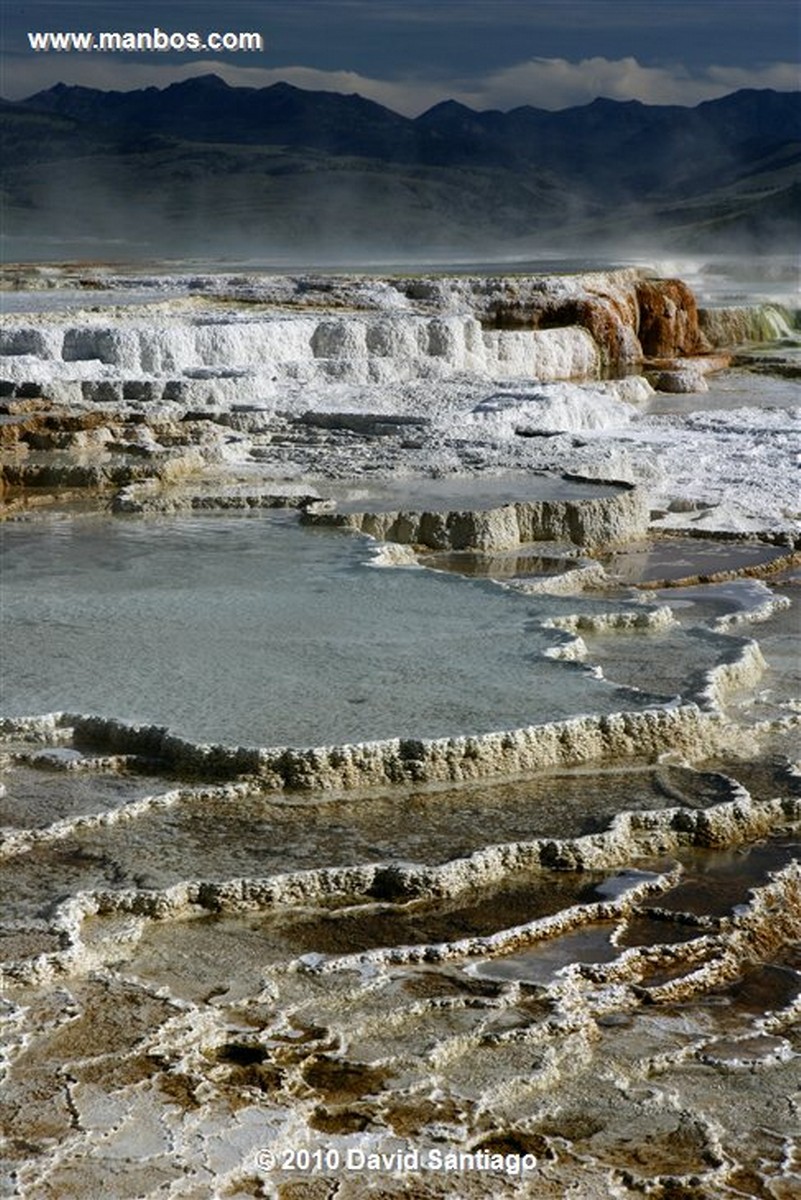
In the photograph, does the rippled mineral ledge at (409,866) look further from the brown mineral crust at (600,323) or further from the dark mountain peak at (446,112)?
the dark mountain peak at (446,112)

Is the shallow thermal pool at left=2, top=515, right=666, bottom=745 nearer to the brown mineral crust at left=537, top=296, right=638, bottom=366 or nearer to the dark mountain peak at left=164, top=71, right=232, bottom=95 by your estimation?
the brown mineral crust at left=537, top=296, right=638, bottom=366

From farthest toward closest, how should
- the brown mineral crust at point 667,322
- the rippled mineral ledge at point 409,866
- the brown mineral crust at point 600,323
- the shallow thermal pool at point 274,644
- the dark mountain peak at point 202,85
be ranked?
the dark mountain peak at point 202,85 → the brown mineral crust at point 667,322 → the brown mineral crust at point 600,323 → the shallow thermal pool at point 274,644 → the rippled mineral ledge at point 409,866

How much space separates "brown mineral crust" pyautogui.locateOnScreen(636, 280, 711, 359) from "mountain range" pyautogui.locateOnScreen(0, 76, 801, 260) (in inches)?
371

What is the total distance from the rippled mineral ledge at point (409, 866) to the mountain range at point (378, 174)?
17.9m

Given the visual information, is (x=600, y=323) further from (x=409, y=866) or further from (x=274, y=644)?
(x=409, y=866)

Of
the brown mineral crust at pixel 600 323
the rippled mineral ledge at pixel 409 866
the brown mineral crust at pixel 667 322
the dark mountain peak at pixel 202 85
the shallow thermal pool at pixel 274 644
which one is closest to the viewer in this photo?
the rippled mineral ledge at pixel 409 866

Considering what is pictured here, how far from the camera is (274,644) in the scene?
15.5 feet

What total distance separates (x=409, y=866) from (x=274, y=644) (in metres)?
1.21

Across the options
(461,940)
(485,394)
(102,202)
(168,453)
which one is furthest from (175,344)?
(102,202)

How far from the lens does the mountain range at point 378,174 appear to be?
36.2 meters

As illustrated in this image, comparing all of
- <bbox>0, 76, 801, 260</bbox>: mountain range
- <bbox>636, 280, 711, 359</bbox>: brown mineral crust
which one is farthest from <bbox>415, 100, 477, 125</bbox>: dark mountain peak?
<bbox>636, 280, 711, 359</bbox>: brown mineral crust

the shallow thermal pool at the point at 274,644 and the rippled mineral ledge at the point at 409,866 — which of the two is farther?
the shallow thermal pool at the point at 274,644

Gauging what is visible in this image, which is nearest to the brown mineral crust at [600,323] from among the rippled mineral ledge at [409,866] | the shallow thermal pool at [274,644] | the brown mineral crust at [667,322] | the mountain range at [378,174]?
the brown mineral crust at [667,322]

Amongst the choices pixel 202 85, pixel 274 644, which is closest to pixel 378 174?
pixel 202 85
